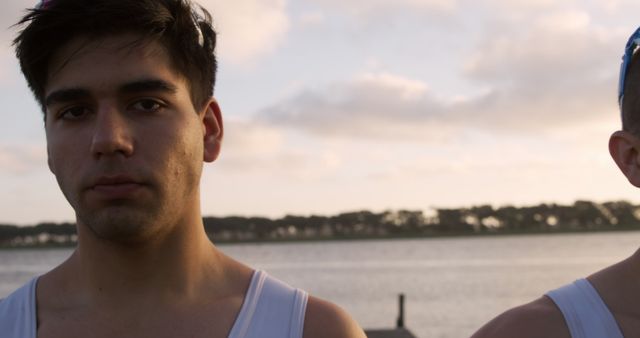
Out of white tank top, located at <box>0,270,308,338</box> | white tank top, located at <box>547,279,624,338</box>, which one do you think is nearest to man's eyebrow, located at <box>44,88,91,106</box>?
white tank top, located at <box>0,270,308,338</box>

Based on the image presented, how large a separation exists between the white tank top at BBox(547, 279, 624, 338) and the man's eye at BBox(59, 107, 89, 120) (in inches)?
75.0

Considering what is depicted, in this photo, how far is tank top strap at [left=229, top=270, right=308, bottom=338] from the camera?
128 inches

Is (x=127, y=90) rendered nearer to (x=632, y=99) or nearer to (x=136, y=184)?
(x=136, y=184)

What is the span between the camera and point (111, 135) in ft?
10.2

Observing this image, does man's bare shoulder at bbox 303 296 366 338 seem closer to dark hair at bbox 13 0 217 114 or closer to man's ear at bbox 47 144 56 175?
dark hair at bbox 13 0 217 114

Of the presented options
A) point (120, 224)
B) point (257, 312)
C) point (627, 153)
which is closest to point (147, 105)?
point (120, 224)

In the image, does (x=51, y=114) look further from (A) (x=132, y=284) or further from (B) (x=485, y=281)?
(B) (x=485, y=281)

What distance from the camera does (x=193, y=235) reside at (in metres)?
3.48

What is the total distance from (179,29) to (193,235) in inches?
31.0

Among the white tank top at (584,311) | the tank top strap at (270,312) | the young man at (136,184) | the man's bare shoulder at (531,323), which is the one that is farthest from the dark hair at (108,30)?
the white tank top at (584,311)

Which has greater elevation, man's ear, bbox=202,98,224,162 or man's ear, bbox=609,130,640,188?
man's ear, bbox=202,98,224,162

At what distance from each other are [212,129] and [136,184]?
57 centimetres

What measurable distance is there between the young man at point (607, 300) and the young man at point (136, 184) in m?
0.68

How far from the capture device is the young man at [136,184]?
3.15 meters
